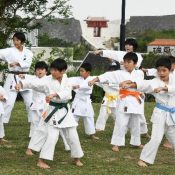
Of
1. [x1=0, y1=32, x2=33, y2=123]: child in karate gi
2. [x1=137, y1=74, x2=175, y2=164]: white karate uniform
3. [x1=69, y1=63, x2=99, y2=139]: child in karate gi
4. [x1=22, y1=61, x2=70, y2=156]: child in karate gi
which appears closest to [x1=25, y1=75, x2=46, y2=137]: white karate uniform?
[x1=22, y1=61, x2=70, y2=156]: child in karate gi

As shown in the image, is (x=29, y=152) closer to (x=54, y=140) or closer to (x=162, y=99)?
(x=54, y=140)

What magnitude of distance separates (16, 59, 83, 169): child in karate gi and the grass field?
0.75ft

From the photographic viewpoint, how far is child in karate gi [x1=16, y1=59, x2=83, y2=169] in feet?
23.2

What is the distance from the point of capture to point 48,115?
713 centimetres

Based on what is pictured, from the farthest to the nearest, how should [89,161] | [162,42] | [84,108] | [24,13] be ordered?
[162,42] → [24,13] → [84,108] → [89,161]

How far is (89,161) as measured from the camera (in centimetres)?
753

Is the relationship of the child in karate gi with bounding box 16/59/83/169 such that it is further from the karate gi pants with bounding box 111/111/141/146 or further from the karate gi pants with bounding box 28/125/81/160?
the karate gi pants with bounding box 111/111/141/146

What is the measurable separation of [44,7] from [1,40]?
6.02ft

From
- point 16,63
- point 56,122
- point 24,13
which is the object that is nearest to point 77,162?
point 56,122

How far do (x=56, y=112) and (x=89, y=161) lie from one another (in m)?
0.95

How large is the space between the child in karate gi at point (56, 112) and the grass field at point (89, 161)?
230 mm

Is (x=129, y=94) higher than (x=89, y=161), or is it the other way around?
(x=129, y=94)

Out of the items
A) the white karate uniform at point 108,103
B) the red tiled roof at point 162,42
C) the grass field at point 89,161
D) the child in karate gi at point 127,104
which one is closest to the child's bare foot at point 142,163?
the grass field at point 89,161

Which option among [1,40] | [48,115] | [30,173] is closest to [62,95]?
[48,115]
